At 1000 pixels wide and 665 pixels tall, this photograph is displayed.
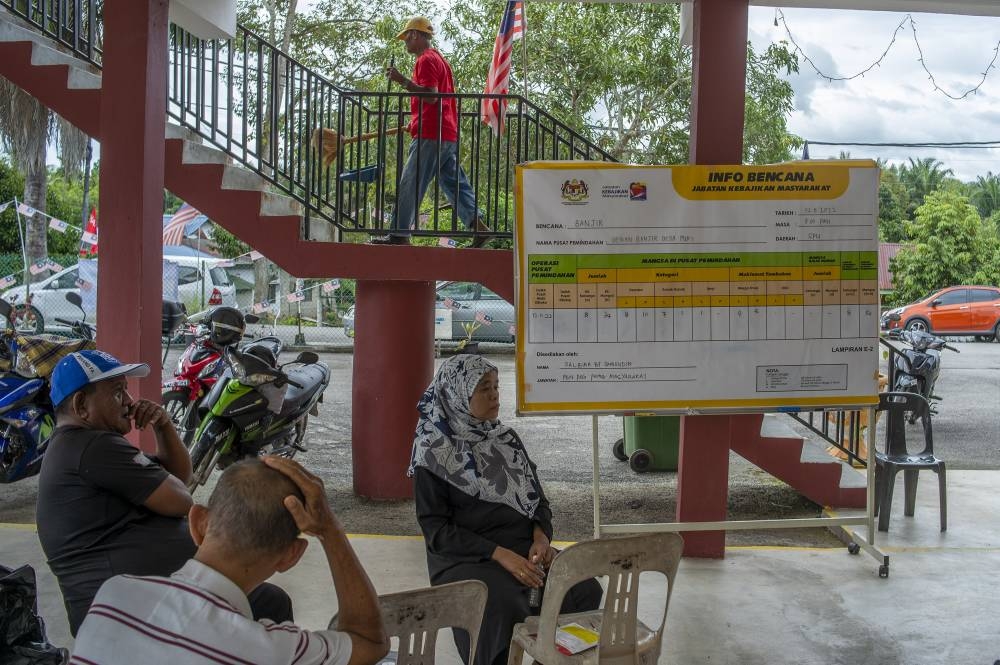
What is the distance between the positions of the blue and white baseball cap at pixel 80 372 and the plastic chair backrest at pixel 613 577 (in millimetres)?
1632

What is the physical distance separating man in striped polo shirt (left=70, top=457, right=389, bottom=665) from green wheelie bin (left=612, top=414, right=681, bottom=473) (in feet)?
19.5

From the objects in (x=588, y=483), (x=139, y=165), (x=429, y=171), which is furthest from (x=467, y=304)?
(x=139, y=165)

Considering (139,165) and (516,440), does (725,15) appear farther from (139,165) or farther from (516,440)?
(139,165)

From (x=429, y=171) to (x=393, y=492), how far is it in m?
2.15

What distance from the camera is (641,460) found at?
8016 mm

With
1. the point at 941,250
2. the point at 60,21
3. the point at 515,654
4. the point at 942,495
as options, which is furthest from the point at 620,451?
the point at 941,250

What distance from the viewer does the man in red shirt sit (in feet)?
21.1

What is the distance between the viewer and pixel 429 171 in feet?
21.6

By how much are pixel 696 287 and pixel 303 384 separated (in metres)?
2.97

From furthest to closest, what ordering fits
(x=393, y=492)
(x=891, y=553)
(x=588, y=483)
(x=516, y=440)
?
(x=588, y=483) → (x=393, y=492) → (x=891, y=553) → (x=516, y=440)

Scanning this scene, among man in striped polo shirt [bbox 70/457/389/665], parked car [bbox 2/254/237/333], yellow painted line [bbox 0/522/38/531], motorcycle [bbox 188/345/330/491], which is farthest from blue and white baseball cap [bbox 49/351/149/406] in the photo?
parked car [bbox 2/254/237/333]

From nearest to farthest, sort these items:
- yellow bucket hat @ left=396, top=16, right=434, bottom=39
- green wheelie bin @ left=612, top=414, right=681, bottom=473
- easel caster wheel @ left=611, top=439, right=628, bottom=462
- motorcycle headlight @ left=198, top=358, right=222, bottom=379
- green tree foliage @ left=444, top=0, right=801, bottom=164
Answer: yellow bucket hat @ left=396, top=16, right=434, bottom=39 < motorcycle headlight @ left=198, top=358, right=222, bottom=379 < green wheelie bin @ left=612, top=414, right=681, bottom=473 < easel caster wheel @ left=611, top=439, right=628, bottom=462 < green tree foliage @ left=444, top=0, right=801, bottom=164

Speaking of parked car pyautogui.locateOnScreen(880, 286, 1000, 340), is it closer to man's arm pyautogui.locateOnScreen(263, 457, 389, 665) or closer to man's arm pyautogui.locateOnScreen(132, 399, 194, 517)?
man's arm pyautogui.locateOnScreen(132, 399, 194, 517)

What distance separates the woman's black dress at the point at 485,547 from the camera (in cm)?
351
